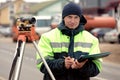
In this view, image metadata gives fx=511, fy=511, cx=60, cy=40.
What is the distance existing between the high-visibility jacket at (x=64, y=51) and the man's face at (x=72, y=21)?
0.11 m

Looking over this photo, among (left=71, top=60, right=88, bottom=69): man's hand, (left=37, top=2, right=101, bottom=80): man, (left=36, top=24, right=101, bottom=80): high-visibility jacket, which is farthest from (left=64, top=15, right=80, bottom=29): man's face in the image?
(left=71, top=60, right=88, bottom=69): man's hand

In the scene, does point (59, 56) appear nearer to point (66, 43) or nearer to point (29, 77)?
point (66, 43)

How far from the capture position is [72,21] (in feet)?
17.5

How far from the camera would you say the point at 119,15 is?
88.7 feet

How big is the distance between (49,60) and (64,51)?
18cm

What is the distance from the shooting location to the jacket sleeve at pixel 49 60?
5246 mm

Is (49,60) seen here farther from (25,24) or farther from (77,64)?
(25,24)

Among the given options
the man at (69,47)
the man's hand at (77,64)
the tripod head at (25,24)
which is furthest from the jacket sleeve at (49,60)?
the tripod head at (25,24)

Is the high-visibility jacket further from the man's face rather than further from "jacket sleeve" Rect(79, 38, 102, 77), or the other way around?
the man's face

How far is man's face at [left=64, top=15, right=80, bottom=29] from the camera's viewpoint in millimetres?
5340

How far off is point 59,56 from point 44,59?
0.66ft

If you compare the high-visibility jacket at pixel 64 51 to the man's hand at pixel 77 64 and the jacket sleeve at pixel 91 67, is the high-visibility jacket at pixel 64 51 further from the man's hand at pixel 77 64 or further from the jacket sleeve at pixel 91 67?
the man's hand at pixel 77 64

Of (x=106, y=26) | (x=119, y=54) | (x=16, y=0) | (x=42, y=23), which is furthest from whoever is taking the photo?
(x=16, y=0)

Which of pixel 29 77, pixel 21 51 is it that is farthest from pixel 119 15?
pixel 21 51
